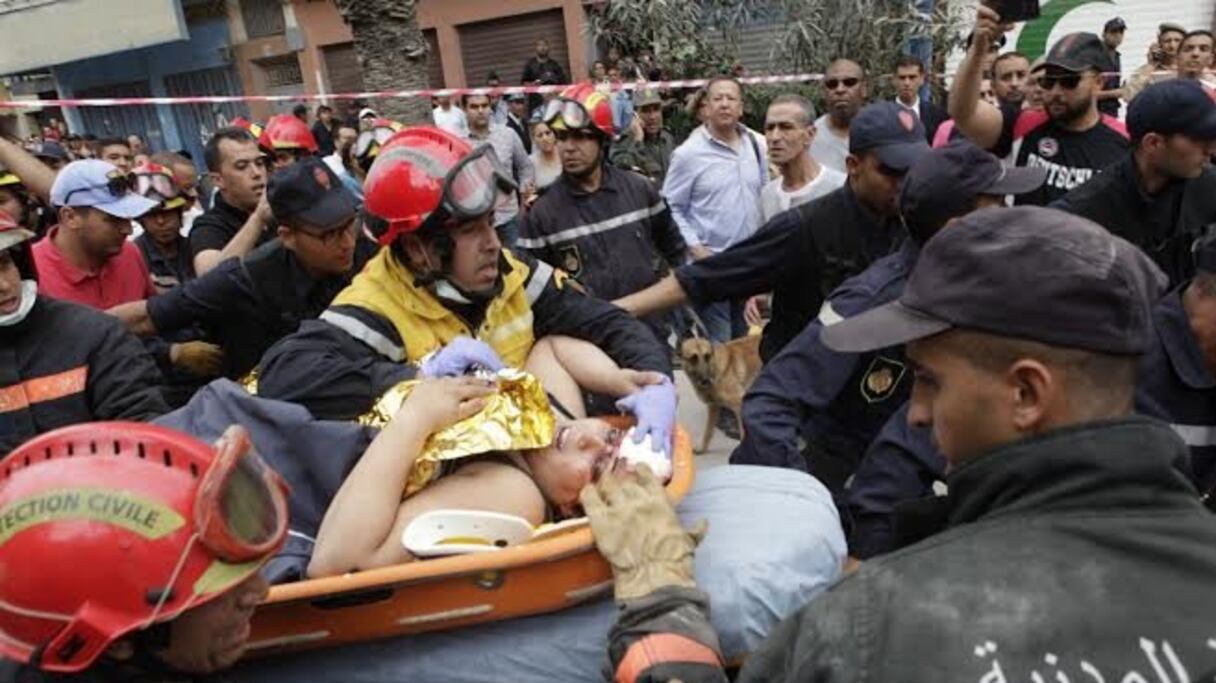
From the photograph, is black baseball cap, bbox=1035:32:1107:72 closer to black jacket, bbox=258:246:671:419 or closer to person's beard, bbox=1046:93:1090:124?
→ person's beard, bbox=1046:93:1090:124

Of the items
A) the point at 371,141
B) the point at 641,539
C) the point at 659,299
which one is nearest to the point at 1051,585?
the point at 641,539

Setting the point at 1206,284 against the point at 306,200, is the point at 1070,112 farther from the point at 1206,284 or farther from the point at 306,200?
the point at 306,200

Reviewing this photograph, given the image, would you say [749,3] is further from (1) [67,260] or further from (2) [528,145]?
(1) [67,260]

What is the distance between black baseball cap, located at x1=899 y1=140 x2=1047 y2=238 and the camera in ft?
7.45

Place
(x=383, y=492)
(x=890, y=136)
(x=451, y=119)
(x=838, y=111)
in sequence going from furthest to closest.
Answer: (x=451, y=119), (x=838, y=111), (x=890, y=136), (x=383, y=492)

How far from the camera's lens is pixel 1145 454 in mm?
1076

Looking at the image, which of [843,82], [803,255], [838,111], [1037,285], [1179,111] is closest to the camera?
[1037,285]

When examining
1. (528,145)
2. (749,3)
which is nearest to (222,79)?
(528,145)

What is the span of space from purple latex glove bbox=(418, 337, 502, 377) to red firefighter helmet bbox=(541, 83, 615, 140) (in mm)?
2540

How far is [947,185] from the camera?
7.47 ft

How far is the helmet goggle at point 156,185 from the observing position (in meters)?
3.83

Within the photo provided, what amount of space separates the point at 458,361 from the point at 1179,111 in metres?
2.74

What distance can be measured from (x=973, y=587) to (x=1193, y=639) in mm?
227

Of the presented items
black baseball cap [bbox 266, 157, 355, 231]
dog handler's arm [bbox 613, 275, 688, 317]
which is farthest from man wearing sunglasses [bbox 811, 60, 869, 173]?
black baseball cap [bbox 266, 157, 355, 231]
